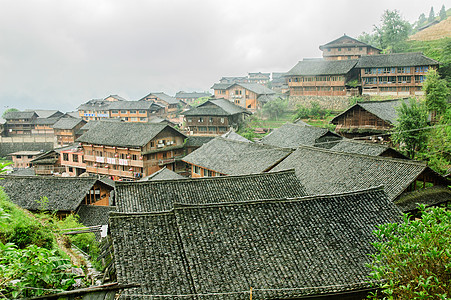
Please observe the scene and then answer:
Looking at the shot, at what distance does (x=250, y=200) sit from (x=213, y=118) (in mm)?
37281

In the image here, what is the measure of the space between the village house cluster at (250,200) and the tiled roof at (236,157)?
136mm

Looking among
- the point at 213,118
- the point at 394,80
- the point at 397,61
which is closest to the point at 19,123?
the point at 213,118

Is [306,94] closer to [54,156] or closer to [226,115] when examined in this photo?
[226,115]

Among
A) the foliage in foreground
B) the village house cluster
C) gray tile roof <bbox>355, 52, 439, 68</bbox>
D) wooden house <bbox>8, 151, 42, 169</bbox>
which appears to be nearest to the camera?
the foliage in foreground

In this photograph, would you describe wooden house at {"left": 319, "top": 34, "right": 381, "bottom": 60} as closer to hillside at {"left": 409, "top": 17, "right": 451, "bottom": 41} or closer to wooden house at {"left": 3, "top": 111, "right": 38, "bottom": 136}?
hillside at {"left": 409, "top": 17, "right": 451, "bottom": 41}

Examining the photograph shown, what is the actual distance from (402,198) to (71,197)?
22410 mm

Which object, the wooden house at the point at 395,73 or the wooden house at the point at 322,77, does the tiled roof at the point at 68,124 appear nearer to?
the wooden house at the point at 322,77

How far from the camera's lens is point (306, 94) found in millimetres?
53938

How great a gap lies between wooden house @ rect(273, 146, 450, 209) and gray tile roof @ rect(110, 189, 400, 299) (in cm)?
419

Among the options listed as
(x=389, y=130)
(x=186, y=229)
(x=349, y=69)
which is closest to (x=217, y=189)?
(x=186, y=229)

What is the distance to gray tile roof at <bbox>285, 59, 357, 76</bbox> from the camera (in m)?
49.7

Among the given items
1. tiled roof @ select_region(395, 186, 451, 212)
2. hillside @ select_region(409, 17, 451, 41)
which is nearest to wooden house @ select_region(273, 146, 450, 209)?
tiled roof @ select_region(395, 186, 451, 212)

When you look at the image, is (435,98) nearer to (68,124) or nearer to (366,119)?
(366,119)

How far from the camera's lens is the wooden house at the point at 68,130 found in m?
62.0
